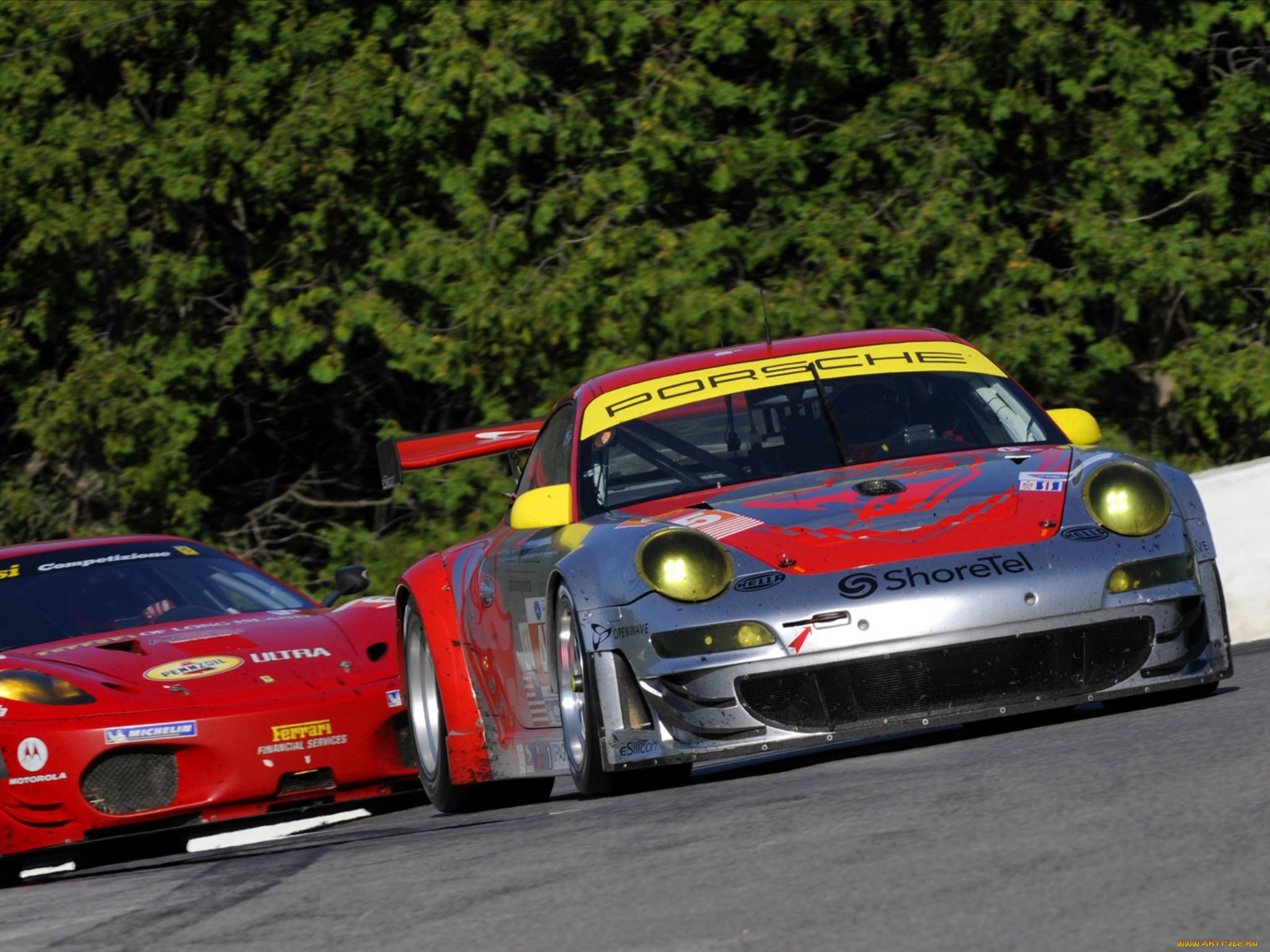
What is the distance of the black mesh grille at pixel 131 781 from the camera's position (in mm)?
7105

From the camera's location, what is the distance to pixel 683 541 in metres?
5.47

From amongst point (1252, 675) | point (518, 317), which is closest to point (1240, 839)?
point (1252, 675)

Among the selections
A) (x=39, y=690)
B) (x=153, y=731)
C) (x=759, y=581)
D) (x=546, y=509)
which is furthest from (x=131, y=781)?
(x=759, y=581)

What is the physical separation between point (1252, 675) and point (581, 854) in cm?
270

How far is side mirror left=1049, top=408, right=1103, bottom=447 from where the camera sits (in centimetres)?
663

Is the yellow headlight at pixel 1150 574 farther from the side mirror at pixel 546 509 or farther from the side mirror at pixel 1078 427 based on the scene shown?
the side mirror at pixel 546 509

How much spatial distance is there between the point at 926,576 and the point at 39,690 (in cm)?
346

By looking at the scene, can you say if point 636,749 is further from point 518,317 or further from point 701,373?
point 518,317

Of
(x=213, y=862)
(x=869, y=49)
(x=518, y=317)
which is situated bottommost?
(x=213, y=862)

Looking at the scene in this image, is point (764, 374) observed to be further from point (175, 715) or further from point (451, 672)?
point (175, 715)

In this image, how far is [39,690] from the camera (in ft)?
23.9

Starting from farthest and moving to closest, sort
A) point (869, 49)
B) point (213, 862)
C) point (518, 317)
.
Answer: point (869, 49) < point (518, 317) < point (213, 862)

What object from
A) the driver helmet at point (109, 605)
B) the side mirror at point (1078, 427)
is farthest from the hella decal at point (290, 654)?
the side mirror at point (1078, 427)

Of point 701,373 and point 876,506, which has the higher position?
point 701,373
